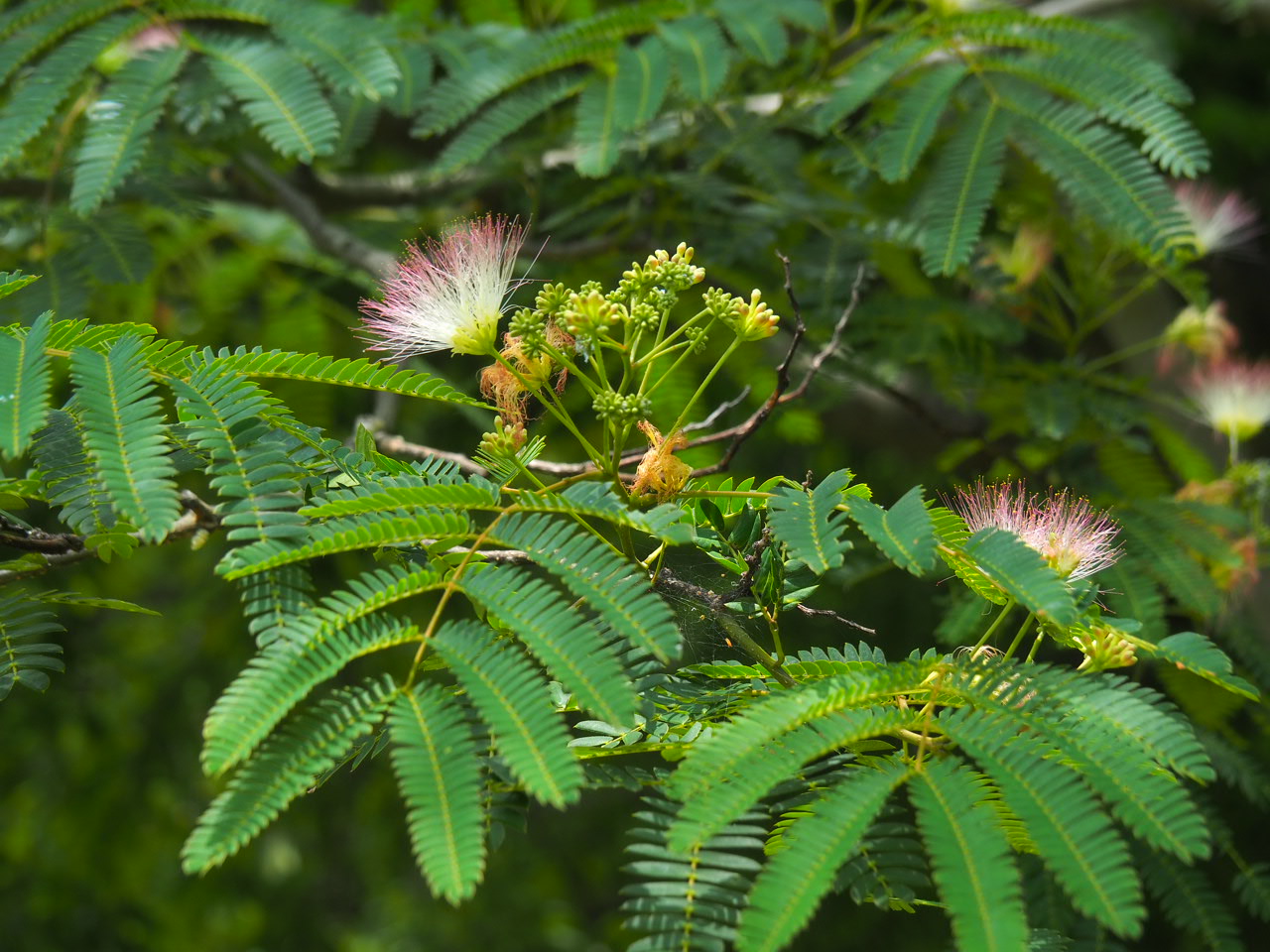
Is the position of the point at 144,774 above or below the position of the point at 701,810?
below

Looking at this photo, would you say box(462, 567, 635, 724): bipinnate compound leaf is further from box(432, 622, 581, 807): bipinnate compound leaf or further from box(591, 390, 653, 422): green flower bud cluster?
box(591, 390, 653, 422): green flower bud cluster

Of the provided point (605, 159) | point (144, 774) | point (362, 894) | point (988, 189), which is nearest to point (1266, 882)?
point (988, 189)

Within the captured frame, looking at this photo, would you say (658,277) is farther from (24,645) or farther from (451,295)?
(24,645)

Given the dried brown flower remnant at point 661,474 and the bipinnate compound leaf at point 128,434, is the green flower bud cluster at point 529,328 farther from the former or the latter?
the bipinnate compound leaf at point 128,434

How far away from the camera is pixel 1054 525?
68.8 inches

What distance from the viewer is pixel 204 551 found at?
4953 mm

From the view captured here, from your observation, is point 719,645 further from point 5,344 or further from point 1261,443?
point 1261,443

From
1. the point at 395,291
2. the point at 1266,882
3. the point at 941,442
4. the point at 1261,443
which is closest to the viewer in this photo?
the point at 395,291

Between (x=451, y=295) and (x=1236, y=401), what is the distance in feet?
8.67

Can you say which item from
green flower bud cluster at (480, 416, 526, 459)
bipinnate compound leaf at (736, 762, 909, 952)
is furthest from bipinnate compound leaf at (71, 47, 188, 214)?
bipinnate compound leaf at (736, 762, 909, 952)

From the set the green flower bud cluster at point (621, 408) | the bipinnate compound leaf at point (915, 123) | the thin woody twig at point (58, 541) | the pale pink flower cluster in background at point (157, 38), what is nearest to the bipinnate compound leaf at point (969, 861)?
the green flower bud cluster at point (621, 408)

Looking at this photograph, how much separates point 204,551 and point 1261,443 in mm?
4197

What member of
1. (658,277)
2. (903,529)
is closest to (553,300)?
(658,277)

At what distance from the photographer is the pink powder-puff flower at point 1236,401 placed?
11.1 ft
